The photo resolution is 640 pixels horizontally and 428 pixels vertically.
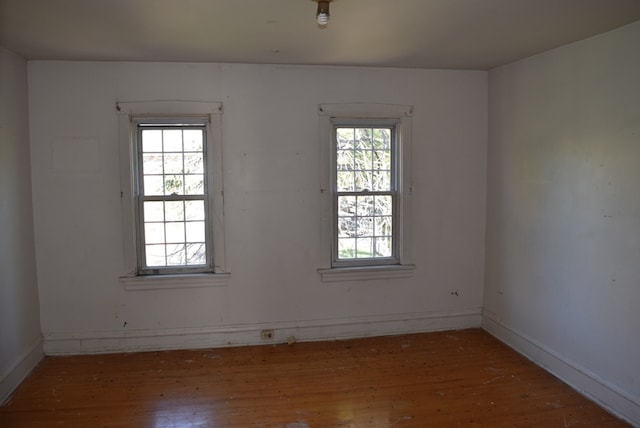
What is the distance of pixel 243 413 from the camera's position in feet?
9.47

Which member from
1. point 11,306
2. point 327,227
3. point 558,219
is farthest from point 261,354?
point 558,219

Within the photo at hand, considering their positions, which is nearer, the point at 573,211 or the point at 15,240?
the point at 573,211

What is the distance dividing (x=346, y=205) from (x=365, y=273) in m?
0.69

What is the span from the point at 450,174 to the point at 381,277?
1235mm

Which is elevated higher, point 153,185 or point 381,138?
point 381,138

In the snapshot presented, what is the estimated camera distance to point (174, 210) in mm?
3898

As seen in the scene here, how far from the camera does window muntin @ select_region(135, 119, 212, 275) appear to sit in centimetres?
384

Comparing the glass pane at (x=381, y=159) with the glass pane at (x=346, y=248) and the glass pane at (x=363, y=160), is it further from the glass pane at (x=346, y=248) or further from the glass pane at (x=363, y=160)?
the glass pane at (x=346, y=248)

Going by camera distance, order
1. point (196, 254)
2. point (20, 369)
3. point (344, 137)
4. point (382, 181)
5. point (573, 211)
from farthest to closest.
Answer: point (382, 181) < point (344, 137) < point (196, 254) < point (20, 369) < point (573, 211)

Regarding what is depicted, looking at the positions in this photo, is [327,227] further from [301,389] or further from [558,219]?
[558,219]

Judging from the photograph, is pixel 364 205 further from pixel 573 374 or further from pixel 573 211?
pixel 573 374

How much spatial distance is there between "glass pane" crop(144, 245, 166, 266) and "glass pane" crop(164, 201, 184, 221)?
0.94 ft

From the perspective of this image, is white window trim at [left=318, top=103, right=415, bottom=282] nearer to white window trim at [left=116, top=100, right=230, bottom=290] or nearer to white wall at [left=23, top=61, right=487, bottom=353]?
white wall at [left=23, top=61, right=487, bottom=353]

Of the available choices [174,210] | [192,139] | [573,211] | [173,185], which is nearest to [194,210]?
[174,210]
